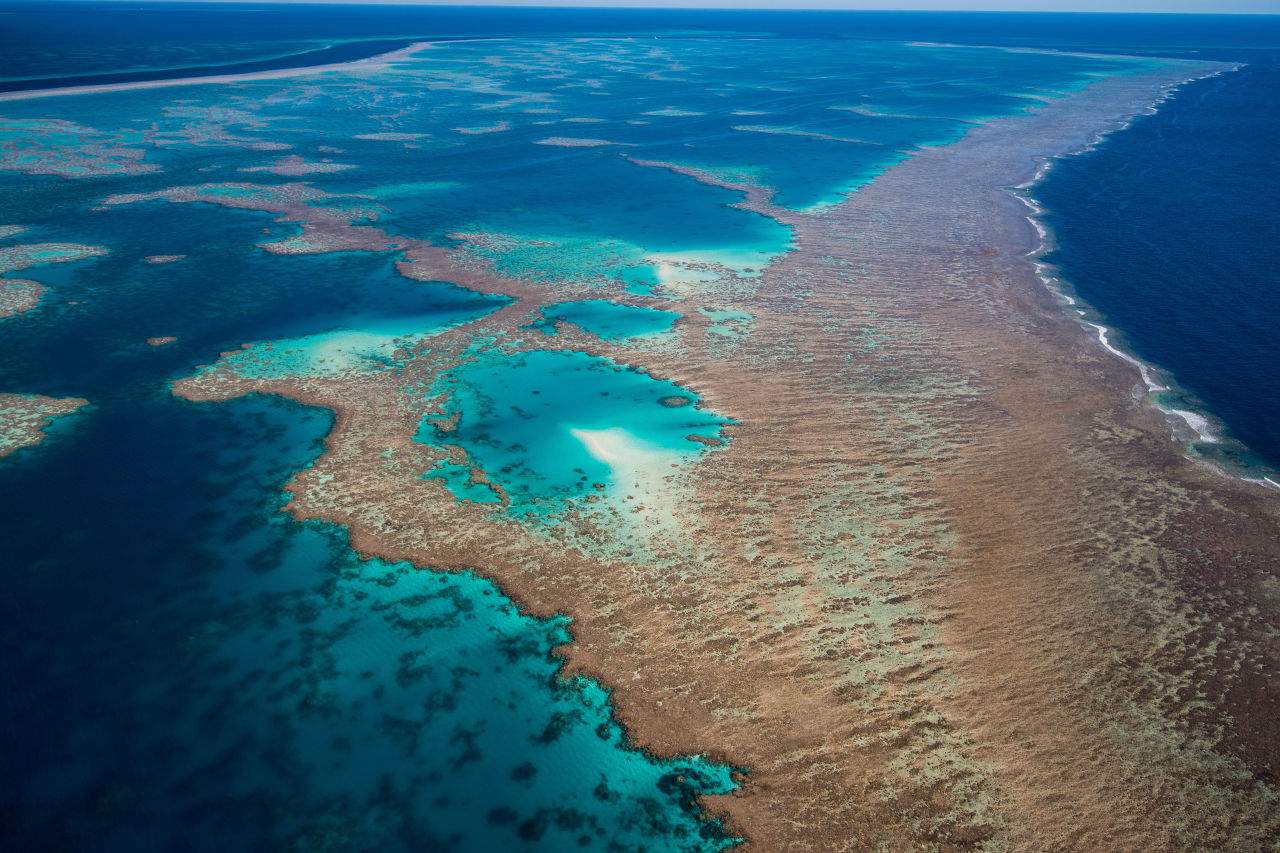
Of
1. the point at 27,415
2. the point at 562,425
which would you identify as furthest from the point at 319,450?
the point at 27,415

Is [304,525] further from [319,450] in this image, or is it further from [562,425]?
[562,425]

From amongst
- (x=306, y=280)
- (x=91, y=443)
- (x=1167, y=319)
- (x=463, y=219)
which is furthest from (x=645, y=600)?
(x=463, y=219)

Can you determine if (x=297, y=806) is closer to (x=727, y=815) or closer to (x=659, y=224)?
(x=727, y=815)

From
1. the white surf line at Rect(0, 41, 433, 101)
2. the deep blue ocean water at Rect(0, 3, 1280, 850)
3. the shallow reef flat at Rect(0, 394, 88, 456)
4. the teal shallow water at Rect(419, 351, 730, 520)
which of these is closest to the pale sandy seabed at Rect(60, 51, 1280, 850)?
the teal shallow water at Rect(419, 351, 730, 520)

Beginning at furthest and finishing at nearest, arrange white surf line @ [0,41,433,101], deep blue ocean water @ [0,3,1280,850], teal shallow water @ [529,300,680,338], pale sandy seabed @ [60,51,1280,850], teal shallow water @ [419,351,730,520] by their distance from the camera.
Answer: white surf line @ [0,41,433,101] → teal shallow water @ [529,300,680,338] → teal shallow water @ [419,351,730,520] → deep blue ocean water @ [0,3,1280,850] → pale sandy seabed @ [60,51,1280,850]

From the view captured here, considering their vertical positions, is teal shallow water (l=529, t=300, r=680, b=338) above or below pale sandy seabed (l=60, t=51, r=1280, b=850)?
above

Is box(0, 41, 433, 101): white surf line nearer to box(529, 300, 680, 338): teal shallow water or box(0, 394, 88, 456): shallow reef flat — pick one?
box(0, 394, 88, 456): shallow reef flat

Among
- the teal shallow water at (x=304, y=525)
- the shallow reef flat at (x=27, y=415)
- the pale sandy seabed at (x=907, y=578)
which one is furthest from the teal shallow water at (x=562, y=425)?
the shallow reef flat at (x=27, y=415)
